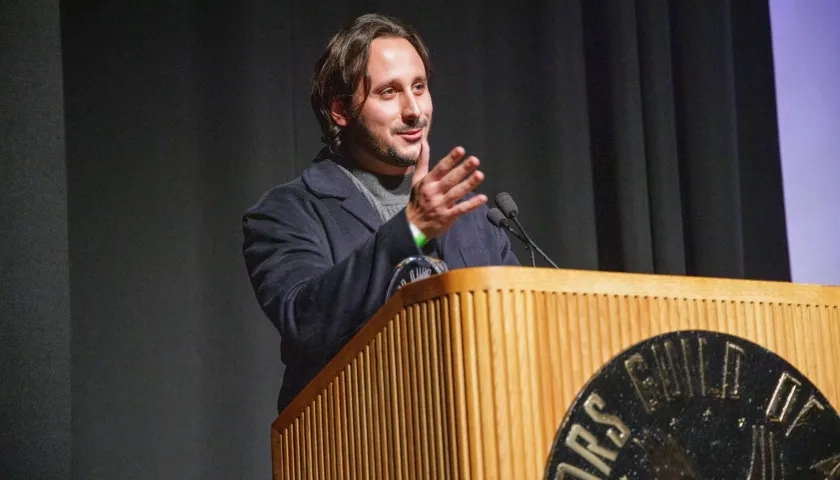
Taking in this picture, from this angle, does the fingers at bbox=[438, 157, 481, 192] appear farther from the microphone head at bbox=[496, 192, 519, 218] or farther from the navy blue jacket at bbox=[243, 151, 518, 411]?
the microphone head at bbox=[496, 192, 519, 218]

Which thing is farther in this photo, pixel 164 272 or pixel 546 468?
pixel 164 272

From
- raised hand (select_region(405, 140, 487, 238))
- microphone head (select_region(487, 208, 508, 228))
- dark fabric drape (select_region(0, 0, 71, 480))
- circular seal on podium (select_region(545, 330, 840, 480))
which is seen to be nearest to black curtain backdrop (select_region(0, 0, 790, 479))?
dark fabric drape (select_region(0, 0, 71, 480))

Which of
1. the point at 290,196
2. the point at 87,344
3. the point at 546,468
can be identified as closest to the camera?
the point at 546,468

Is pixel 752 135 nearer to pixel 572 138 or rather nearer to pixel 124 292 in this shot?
pixel 572 138

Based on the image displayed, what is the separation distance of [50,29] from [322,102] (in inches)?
19.5

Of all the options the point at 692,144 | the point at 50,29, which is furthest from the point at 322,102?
the point at 692,144

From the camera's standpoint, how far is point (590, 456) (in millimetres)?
1003

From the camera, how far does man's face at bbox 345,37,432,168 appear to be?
176 cm

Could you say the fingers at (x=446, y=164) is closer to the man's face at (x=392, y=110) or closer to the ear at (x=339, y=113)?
the man's face at (x=392, y=110)

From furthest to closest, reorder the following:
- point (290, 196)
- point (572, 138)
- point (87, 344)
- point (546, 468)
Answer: point (572, 138)
point (87, 344)
point (290, 196)
point (546, 468)

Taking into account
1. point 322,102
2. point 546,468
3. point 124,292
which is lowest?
point 546,468

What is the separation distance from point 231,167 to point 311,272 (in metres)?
0.94

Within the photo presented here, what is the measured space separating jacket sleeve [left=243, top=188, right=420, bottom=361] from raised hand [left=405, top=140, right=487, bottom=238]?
3 centimetres

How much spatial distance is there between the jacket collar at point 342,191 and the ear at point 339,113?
10 centimetres
